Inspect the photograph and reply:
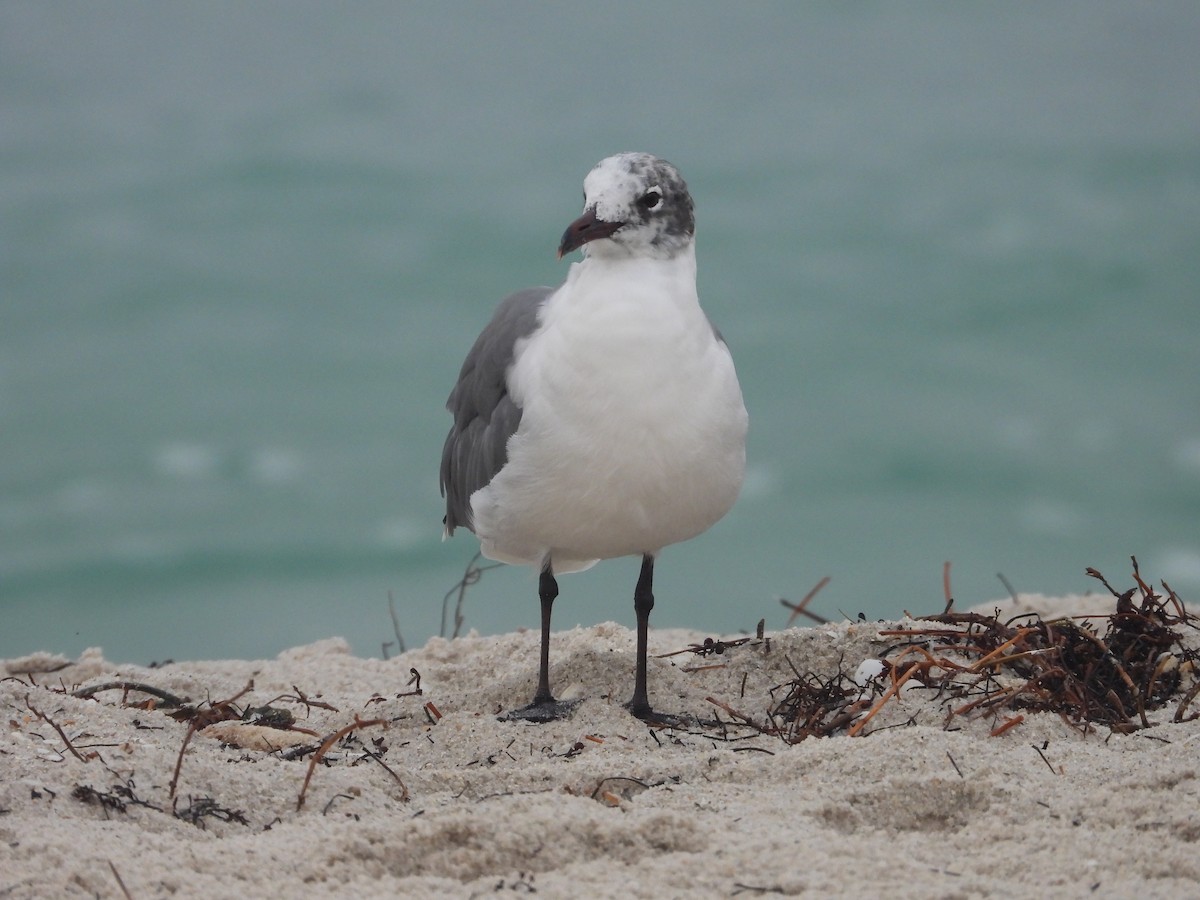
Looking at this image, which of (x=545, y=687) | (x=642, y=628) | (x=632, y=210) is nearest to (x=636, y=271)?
(x=632, y=210)

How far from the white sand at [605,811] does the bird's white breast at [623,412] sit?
0.67 meters

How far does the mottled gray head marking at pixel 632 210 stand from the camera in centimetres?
448

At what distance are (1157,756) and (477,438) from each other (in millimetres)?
2375

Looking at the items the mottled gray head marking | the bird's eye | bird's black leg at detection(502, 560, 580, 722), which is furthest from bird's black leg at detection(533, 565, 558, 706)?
the bird's eye

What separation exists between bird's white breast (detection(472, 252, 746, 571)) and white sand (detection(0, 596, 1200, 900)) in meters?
0.67

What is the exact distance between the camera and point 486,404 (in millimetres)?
4965

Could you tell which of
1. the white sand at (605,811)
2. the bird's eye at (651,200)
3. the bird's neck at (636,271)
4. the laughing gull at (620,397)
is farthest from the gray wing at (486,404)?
the white sand at (605,811)

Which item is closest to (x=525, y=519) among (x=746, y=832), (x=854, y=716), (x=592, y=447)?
(x=592, y=447)

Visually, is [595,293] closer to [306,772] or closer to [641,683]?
[641,683]

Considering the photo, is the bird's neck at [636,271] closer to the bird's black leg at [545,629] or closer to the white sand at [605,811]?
the bird's black leg at [545,629]

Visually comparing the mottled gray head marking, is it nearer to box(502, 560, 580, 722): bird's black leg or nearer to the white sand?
box(502, 560, 580, 722): bird's black leg

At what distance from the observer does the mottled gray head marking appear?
448cm

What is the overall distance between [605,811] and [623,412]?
1.52 m

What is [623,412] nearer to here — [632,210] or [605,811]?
[632,210]
